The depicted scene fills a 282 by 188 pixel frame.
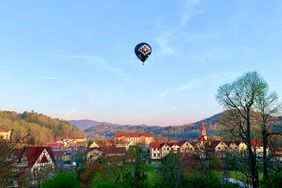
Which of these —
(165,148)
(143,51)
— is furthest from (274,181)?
(165,148)

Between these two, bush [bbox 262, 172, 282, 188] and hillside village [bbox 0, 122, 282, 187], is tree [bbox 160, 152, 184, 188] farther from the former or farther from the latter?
bush [bbox 262, 172, 282, 188]

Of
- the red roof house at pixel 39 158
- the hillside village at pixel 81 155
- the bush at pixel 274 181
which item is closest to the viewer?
the bush at pixel 274 181

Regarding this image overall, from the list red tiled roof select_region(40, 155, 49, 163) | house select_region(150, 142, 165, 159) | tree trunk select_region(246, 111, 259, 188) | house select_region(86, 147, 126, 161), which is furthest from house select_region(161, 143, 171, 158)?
tree trunk select_region(246, 111, 259, 188)

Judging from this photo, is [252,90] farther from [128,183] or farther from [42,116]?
[42,116]

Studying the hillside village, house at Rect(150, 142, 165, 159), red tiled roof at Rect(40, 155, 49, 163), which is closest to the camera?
the hillside village

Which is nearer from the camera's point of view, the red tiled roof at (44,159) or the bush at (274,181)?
the bush at (274,181)

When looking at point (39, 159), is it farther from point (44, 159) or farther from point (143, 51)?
point (143, 51)

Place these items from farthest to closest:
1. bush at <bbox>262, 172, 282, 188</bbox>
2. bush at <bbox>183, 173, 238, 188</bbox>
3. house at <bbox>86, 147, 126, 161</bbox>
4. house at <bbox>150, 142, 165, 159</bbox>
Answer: house at <bbox>150, 142, 165, 159</bbox> → house at <bbox>86, 147, 126, 161</bbox> → bush at <bbox>183, 173, 238, 188</bbox> → bush at <bbox>262, 172, 282, 188</bbox>

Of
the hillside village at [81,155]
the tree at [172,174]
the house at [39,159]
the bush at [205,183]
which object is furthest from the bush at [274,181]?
the house at [39,159]

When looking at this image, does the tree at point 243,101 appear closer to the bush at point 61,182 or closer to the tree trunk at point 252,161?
the tree trunk at point 252,161
